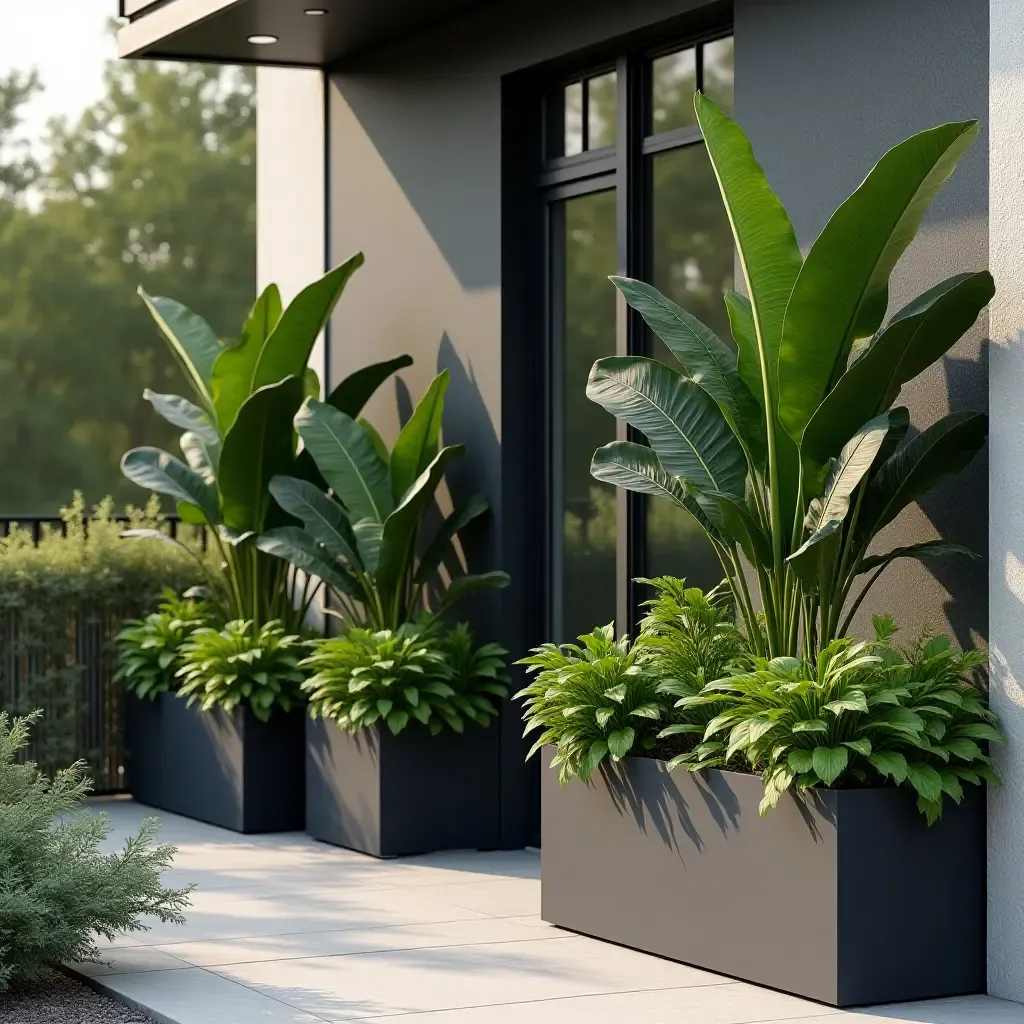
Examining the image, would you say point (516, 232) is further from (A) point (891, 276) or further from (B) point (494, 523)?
(A) point (891, 276)

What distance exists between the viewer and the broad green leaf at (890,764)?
4.96 metres

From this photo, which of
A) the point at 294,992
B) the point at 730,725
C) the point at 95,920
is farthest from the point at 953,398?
the point at 95,920

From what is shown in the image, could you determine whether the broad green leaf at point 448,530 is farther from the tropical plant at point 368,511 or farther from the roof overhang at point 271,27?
the roof overhang at point 271,27

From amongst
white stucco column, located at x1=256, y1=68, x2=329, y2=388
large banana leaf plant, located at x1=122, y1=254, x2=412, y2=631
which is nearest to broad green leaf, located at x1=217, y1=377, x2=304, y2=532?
large banana leaf plant, located at x1=122, y1=254, x2=412, y2=631

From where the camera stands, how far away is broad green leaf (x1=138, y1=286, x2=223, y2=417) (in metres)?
8.98

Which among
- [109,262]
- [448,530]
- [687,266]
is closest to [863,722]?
[687,266]

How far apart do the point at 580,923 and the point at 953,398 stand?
2.16 meters

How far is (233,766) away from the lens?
8594 mm

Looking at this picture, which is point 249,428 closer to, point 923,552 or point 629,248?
point 629,248

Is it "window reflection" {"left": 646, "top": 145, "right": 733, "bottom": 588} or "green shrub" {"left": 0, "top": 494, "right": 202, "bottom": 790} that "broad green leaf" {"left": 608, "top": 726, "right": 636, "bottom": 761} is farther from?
"green shrub" {"left": 0, "top": 494, "right": 202, "bottom": 790}

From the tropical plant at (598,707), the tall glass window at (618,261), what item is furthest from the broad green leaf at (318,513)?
the tropical plant at (598,707)

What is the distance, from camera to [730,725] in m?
5.37

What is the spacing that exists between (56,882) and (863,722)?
92.6 inches

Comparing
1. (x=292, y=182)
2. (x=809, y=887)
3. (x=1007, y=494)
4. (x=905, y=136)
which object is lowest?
(x=809, y=887)
